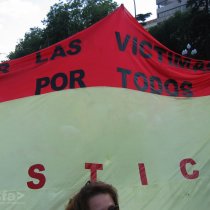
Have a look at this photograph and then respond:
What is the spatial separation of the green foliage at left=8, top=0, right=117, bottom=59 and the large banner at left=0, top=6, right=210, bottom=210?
47.5 meters

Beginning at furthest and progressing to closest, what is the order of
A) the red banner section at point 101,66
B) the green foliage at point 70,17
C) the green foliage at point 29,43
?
the green foliage at point 29,43, the green foliage at point 70,17, the red banner section at point 101,66

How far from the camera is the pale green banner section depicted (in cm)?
305

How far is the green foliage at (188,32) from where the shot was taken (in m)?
36.4

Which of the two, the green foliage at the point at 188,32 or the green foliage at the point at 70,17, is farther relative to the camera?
the green foliage at the point at 70,17

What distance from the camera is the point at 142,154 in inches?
127

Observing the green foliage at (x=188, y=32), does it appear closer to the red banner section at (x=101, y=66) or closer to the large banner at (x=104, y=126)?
the red banner section at (x=101, y=66)

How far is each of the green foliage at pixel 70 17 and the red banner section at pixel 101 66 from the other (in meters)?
47.3

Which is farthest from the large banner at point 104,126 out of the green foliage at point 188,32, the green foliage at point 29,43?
the green foliage at point 29,43

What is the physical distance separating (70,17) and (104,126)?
169 feet

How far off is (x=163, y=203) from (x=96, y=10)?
1995 inches

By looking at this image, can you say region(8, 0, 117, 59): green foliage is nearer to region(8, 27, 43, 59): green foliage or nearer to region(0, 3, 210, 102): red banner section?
region(8, 27, 43, 59): green foliage

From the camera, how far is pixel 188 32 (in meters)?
38.6

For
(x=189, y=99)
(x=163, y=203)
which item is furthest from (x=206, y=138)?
(x=163, y=203)

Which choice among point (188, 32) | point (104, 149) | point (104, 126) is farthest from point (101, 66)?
point (188, 32)
